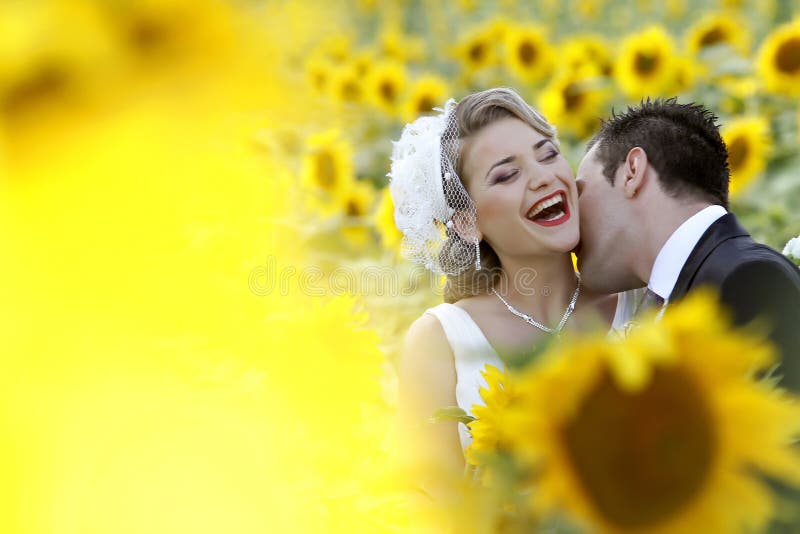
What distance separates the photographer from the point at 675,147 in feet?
6.16

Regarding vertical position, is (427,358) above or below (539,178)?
below

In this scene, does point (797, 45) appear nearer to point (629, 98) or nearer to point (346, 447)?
point (629, 98)

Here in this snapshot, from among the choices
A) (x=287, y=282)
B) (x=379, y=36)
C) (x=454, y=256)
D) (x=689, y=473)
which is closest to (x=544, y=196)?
(x=454, y=256)

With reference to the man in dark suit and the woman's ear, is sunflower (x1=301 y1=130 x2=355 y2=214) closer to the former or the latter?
the woman's ear

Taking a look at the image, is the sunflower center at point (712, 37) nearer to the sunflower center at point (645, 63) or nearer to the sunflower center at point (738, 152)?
the sunflower center at point (645, 63)

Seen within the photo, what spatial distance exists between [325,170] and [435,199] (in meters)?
1.89

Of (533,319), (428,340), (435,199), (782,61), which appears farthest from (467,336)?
(782,61)

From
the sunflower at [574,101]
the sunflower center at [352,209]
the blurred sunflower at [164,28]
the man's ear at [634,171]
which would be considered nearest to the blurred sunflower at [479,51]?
the sunflower at [574,101]

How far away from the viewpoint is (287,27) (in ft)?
0.63

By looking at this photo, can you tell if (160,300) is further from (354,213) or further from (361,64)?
(361,64)

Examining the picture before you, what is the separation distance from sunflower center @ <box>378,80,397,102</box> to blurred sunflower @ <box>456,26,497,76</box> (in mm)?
590

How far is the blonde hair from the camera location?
218 centimetres

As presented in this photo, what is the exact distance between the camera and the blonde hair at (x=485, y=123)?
7.16ft

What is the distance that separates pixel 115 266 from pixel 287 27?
7 cm
